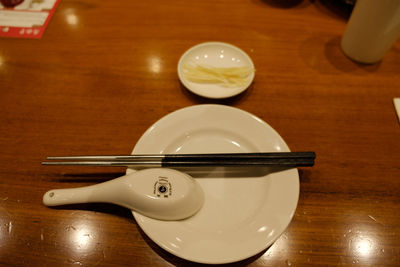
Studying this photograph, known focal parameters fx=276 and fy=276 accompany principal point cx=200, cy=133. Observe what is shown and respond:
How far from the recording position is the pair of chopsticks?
0.71 m

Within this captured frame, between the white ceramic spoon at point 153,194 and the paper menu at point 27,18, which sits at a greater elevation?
the paper menu at point 27,18

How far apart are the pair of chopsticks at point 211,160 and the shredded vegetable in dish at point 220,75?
322 mm

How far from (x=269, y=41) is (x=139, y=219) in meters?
0.85

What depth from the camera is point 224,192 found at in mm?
717

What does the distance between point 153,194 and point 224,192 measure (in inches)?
7.7

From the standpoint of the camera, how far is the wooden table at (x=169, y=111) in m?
0.69

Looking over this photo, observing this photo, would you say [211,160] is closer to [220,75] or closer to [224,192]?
[224,192]

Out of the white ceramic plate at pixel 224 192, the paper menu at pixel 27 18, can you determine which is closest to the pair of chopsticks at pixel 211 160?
the white ceramic plate at pixel 224 192

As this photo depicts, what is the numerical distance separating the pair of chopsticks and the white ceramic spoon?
0.20 feet

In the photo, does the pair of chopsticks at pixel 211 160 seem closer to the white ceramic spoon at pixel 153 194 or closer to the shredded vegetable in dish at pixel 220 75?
the white ceramic spoon at pixel 153 194

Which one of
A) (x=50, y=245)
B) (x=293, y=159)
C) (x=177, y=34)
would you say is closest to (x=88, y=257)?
(x=50, y=245)

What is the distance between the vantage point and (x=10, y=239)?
2.27 feet

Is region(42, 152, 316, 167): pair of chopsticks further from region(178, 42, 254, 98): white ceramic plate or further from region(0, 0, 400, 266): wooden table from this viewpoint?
region(178, 42, 254, 98): white ceramic plate

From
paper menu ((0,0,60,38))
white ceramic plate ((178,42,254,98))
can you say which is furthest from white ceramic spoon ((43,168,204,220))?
paper menu ((0,0,60,38))
